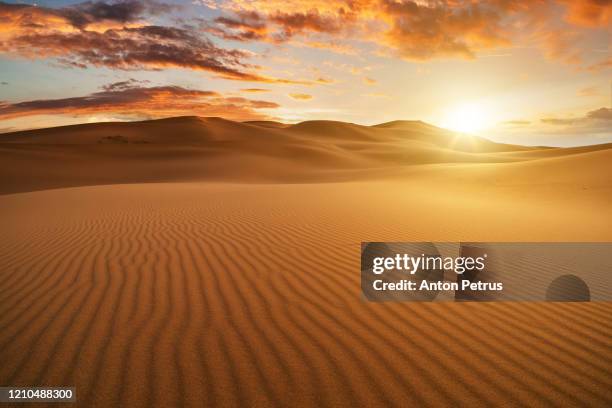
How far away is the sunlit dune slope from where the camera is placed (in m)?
34.1

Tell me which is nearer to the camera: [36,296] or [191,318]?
[191,318]

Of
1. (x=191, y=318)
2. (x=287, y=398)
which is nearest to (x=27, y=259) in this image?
(x=191, y=318)

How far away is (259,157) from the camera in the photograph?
46.2 meters

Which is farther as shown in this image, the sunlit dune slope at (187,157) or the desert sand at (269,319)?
the sunlit dune slope at (187,157)

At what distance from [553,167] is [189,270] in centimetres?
2034

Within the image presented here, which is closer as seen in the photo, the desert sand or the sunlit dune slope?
the desert sand

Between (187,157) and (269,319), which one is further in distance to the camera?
(187,157)

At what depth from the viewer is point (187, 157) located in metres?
46.0

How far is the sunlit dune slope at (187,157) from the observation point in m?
34.1

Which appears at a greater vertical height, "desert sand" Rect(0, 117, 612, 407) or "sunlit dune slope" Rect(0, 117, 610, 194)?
"sunlit dune slope" Rect(0, 117, 610, 194)

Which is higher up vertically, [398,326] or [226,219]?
[226,219]

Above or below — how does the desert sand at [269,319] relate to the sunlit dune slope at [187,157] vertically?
below

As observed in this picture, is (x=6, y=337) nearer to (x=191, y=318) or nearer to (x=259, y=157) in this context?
(x=191, y=318)

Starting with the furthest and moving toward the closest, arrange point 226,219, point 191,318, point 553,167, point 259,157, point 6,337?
point 259,157 < point 553,167 < point 226,219 < point 191,318 < point 6,337
